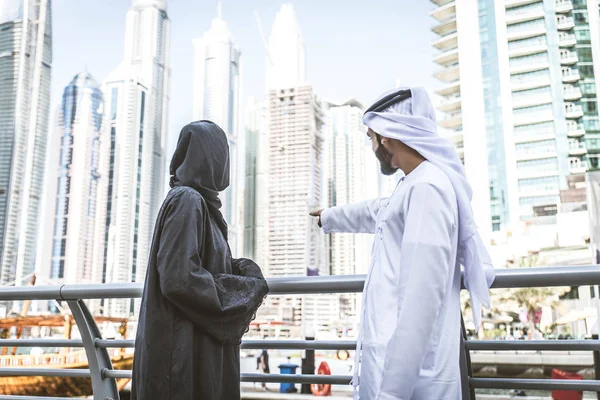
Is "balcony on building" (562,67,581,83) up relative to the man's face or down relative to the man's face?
up

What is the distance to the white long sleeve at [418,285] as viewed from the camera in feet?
3.89

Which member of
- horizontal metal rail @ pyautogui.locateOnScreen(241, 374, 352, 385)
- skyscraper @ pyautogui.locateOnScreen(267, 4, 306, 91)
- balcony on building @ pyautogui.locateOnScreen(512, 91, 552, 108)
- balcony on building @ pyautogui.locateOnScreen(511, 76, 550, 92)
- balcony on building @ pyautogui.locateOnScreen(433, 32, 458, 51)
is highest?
skyscraper @ pyautogui.locateOnScreen(267, 4, 306, 91)

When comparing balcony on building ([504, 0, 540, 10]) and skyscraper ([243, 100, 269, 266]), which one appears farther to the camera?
skyscraper ([243, 100, 269, 266])

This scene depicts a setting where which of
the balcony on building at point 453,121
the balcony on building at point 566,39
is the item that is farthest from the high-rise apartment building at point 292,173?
the balcony on building at point 566,39

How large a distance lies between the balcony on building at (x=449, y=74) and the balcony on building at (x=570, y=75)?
9866 mm

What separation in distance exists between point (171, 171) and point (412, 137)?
728mm

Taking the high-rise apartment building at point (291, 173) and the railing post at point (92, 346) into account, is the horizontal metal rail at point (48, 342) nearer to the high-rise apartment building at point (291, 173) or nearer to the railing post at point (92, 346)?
the railing post at point (92, 346)

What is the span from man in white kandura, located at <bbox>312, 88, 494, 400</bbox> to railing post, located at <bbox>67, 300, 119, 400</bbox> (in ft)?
3.97

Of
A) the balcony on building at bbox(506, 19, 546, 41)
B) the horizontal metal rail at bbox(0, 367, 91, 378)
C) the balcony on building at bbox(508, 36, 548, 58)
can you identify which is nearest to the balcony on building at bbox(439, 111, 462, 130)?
the balcony on building at bbox(508, 36, 548, 58)

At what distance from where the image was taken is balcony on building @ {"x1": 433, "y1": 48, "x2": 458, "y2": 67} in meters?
56.5

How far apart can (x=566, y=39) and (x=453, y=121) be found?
1280 cm

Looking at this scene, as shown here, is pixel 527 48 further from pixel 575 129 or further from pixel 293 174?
pixel 293 174

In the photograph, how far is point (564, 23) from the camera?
5375cm

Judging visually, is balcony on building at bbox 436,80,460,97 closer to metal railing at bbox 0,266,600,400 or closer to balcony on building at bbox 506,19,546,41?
balcony on building at bbox 506,19,546,41
